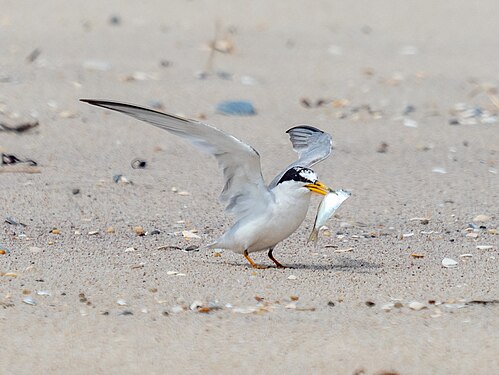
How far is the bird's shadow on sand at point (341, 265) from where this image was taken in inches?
219

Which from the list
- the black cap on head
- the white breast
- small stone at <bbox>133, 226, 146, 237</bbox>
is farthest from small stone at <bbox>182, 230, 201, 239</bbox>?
the black cap on head

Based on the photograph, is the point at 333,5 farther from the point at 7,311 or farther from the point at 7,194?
Answer: the point at 7,311

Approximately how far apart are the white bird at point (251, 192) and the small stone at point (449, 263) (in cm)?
74

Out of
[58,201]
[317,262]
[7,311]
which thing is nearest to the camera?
[7,311]

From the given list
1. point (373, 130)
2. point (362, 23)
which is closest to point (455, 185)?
point (373, 130)

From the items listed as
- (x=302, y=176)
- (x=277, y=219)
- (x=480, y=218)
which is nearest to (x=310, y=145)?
(x=302, y=176)

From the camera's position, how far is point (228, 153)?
17.5ft

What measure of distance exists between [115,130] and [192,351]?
4.45 meters

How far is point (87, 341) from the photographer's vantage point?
446 cm

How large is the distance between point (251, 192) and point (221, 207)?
133cm

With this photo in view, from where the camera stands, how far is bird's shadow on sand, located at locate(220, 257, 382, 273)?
18.2 ft

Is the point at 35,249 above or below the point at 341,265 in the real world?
below

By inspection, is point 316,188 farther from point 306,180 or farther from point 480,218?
point 480,218

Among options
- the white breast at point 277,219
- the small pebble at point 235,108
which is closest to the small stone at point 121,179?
the white breast at point 277,219
